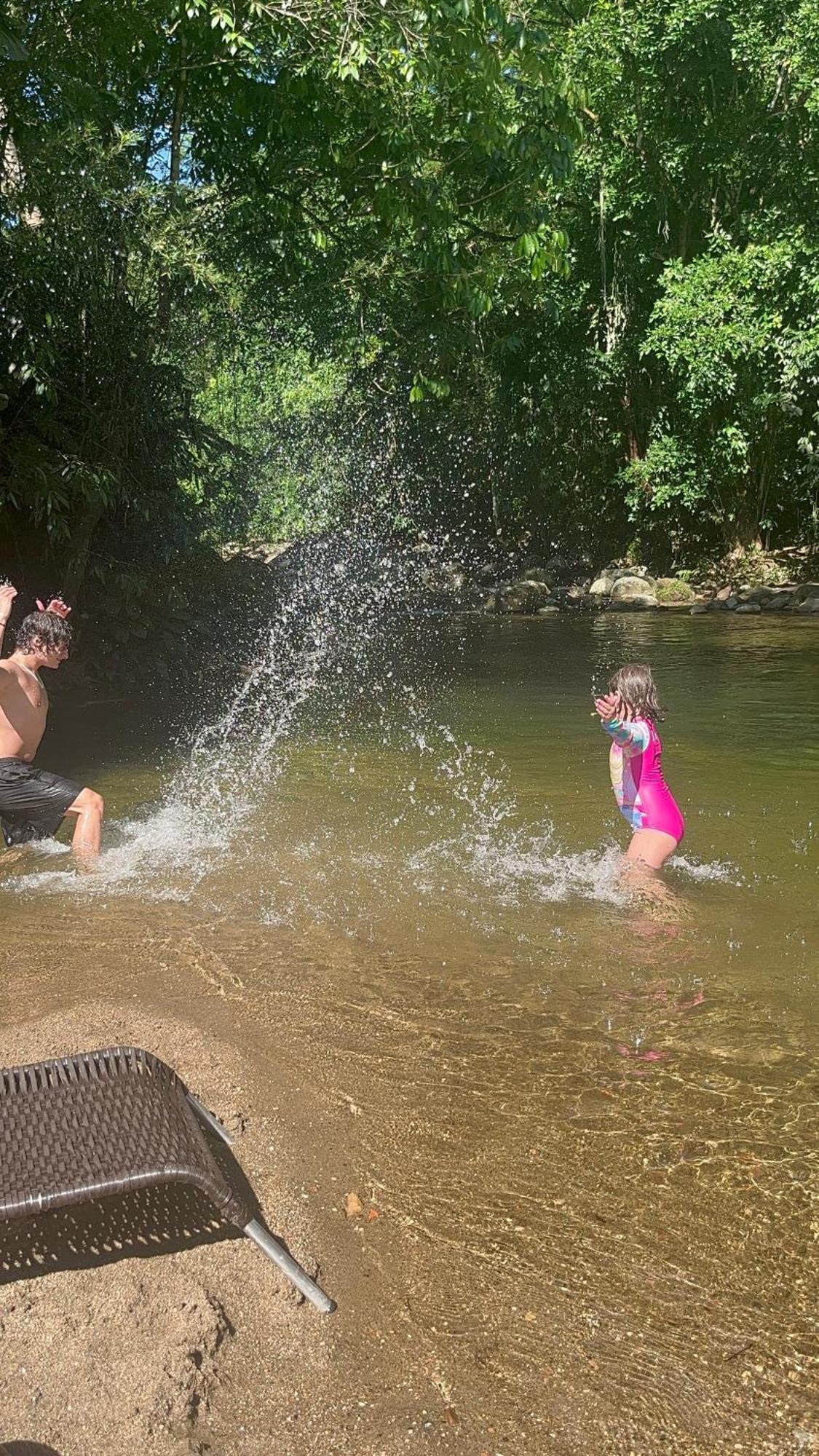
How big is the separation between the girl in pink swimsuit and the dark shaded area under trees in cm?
489

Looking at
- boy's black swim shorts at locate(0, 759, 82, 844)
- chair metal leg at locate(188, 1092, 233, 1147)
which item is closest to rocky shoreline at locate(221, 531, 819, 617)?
boy's black swim shorts at locate(0, 759, 82, 844)

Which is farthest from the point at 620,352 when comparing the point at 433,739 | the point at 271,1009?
the point at 271,1009

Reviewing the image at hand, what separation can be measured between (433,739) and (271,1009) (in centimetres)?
624

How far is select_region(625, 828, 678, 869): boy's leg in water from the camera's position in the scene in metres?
6.31

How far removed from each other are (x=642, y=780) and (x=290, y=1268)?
12.5 ft

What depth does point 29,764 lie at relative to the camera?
24.1 feet

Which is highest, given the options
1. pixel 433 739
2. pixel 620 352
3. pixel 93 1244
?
pixel 620 352

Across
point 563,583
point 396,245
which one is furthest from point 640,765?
point 563,583

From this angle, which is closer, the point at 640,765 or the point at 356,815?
the point at 640,765

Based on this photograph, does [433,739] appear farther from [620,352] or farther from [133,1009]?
[620,352]

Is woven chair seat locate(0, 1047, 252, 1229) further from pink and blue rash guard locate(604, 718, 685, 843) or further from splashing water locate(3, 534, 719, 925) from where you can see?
pink and blue rash guard locate(604, 718, 685, 843)

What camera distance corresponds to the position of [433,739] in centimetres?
1098

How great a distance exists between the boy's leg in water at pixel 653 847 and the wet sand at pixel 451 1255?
1419 millimetres

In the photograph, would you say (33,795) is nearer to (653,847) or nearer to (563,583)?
(653,847)
